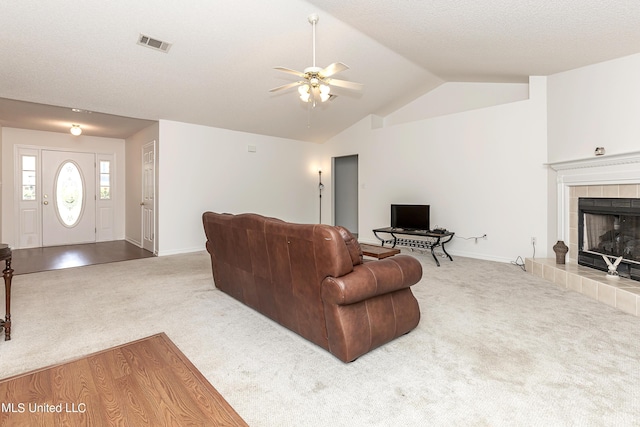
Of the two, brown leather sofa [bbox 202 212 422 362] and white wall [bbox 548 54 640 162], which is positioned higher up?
white wall [bbox 548 54 640 162]

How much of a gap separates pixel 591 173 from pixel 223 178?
597cm

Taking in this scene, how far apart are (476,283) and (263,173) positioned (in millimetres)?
4942

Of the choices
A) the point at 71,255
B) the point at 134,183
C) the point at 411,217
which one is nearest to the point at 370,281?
the point at 411,217

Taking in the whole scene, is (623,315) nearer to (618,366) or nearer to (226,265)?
(618,366)

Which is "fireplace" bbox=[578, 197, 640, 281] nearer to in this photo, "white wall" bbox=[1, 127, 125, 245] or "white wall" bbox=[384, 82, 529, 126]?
"white wall" bbox=[384, 82, 529, 126]

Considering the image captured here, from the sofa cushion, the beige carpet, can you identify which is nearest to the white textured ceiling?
the sofa cushion

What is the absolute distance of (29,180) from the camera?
20.7ft

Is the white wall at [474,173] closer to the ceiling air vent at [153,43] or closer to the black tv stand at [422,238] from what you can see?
the black tv stand at [422,238]

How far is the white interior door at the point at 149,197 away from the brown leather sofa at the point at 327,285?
3.85 meters

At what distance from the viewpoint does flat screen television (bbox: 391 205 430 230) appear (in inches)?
219

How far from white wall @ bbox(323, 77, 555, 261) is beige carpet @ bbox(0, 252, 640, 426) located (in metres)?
1.63

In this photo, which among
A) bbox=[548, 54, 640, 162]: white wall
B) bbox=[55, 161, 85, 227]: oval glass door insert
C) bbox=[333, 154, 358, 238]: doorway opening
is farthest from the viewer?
bbox=[333, 154, 358, 238]: doorway opening

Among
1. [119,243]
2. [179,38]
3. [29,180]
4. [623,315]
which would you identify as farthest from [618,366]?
[29,180]

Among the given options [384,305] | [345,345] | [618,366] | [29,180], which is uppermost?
[29,180]
